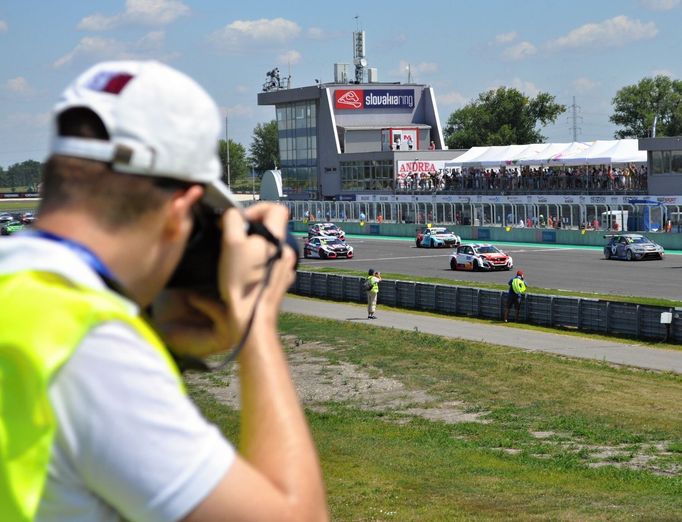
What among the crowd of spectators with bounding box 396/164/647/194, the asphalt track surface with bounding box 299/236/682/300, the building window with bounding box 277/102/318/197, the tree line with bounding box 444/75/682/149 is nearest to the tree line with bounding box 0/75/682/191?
the tree line with bounding box 444/75/682/149

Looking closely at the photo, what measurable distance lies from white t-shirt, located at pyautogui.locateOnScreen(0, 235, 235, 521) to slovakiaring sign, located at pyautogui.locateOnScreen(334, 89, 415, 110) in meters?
114

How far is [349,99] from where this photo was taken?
115938 millimetres

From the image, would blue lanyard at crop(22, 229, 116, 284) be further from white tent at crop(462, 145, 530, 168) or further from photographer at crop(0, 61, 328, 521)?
white tent at crop(462, 145, 530, 168)

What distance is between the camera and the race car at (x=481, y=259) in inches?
2173

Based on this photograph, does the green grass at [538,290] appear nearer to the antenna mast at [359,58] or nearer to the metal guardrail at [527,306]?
the metal guardrail at [527,306]

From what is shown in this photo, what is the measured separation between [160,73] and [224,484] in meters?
0.70

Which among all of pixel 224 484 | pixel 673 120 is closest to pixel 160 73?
pixel 224 484

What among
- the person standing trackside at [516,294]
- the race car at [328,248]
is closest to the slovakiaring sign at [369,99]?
the race car at [328,248]

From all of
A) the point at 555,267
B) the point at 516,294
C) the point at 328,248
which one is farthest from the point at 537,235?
the point at 516,294

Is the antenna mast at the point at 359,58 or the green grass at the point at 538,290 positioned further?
the antenna mast at the point at 359,58

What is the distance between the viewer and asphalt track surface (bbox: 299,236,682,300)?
4500 cm

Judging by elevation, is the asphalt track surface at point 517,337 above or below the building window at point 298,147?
below

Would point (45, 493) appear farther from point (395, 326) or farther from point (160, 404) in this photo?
point (395, 326)

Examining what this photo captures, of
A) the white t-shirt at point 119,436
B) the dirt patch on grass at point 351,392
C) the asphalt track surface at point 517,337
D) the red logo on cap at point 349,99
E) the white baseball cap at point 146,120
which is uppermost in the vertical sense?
the red logo on cap at point 349,99
